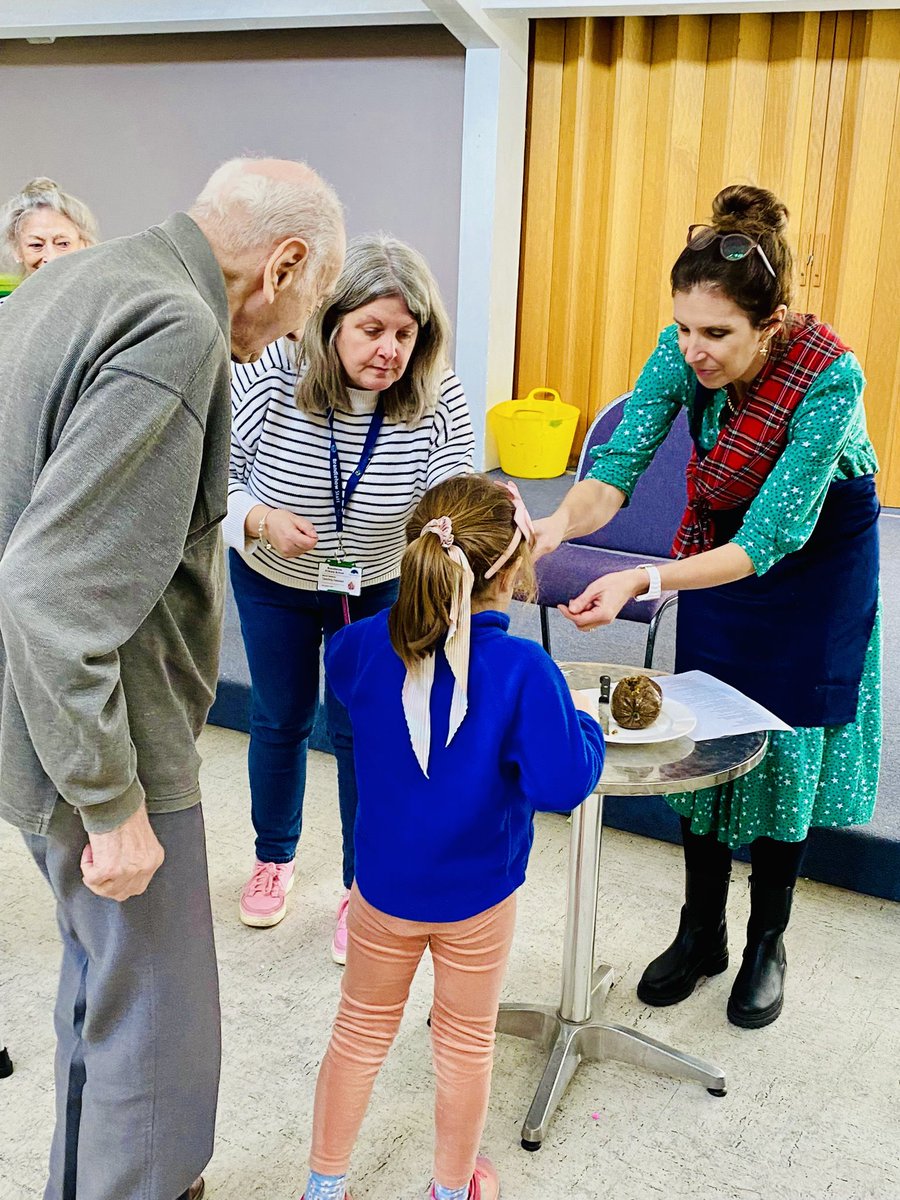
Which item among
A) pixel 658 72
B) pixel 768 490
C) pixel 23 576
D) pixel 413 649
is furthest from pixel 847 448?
pixel 658 72

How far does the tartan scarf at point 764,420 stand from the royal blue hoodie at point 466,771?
63 cm

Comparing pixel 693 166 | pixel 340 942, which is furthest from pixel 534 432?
pixel 340 942

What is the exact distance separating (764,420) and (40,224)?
2177 millimetres

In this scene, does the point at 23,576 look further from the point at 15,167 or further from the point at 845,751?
the point at 15,167

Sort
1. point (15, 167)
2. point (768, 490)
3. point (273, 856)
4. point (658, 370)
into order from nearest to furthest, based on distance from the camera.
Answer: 1. point (768, 490)
2. point (658, 370)
3. point (273, 856)
4. point (15, 167)

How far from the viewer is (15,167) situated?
6.83 metres

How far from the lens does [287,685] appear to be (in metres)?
2.20

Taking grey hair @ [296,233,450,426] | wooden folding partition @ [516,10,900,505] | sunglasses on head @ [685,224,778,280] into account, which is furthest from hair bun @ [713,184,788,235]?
wooden folding partition @ [516,10,900,505]

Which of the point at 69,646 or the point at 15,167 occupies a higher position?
the point at 15,167

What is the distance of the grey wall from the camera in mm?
5676

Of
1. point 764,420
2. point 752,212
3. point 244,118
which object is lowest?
point 764,420

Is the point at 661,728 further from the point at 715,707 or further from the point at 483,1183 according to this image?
the point at 483,1183

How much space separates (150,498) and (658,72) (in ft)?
16.4

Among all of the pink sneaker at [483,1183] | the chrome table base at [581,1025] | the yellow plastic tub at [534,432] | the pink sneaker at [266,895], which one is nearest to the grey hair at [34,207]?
the pink sneaker at [266,895]
